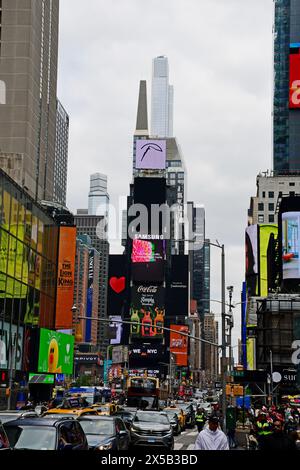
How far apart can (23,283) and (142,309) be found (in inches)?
4546

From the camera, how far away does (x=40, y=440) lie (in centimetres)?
1575

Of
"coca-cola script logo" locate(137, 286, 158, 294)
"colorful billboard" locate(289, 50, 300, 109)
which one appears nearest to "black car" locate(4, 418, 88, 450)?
"colorful billboard" locate(289, 50, 300, 109)

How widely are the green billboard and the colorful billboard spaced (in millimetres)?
66002

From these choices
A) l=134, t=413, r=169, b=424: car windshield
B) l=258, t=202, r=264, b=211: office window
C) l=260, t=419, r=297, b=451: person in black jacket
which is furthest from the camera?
l=258, t=202, r=264, b=211: office window

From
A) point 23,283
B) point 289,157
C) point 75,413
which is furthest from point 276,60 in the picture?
point 75,413

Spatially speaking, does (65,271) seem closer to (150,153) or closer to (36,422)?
(36,422)

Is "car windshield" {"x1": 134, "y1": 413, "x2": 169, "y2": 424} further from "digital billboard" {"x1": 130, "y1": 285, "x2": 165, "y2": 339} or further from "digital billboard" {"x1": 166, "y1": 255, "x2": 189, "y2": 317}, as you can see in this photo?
"digital billboard" {"x1": 166, "y1": 255, "x2": 189, "y2": 317}

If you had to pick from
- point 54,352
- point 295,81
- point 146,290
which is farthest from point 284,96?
point 54,352

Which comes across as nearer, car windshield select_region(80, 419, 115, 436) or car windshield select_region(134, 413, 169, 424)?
car windshield select_region(80, 419, 115, 436)

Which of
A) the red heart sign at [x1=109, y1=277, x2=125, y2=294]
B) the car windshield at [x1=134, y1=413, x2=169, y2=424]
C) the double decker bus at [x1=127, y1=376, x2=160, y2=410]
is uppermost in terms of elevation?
the red heart sign at [x1=109, y1=277, x2=125, y2=294]

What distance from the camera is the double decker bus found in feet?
191

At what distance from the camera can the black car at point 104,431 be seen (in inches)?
802
